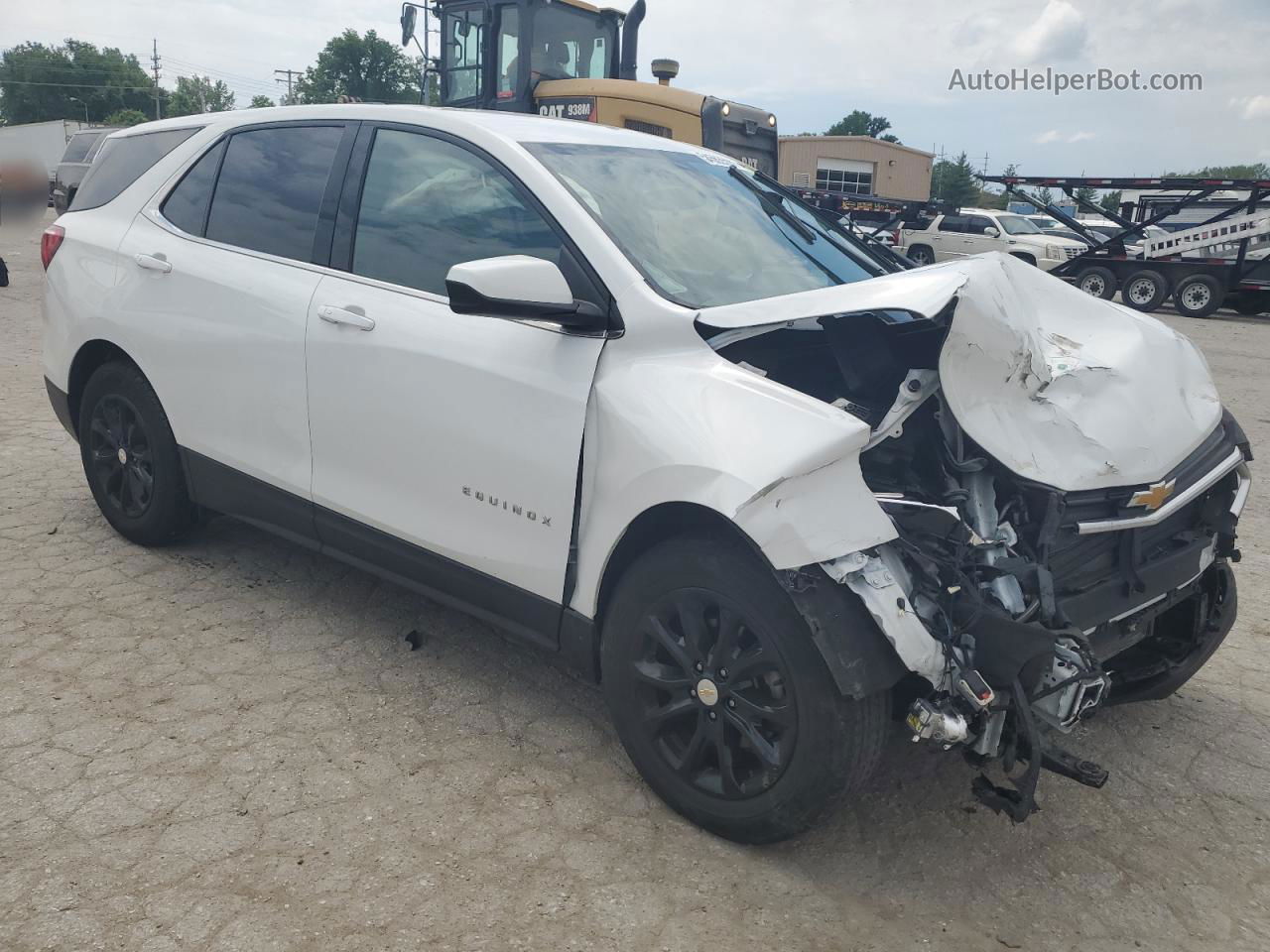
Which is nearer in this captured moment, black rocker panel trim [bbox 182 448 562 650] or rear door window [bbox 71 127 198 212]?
black rocker panel trim [bbox 182 448 562 650]

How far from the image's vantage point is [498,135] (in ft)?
10.6

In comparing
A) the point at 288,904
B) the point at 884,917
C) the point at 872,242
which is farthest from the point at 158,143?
the point at 884,917

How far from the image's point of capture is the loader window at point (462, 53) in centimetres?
1060

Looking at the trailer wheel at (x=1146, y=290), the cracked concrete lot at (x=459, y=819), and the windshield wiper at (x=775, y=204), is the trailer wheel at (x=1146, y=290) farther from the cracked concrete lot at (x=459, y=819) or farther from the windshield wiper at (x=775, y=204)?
the windshield wiper at (x=775, y=204)

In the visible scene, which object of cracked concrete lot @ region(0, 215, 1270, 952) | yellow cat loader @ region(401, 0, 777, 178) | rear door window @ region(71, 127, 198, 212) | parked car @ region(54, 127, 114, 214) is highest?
yellow cat loader @ region(401, 0, 777, 178)

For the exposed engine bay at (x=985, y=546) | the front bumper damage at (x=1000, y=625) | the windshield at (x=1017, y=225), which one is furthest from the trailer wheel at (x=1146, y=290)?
the front bumper damage at (x=1000, y=625)

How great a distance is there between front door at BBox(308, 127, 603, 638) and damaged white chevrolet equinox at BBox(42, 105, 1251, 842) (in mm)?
11

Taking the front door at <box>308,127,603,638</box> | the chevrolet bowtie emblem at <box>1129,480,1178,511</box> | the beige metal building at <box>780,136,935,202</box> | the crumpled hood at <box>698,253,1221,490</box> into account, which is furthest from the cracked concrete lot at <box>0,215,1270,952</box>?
the beige metal building at <box>780,136,935,202</box>

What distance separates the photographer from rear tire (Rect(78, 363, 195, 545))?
417 centimetres

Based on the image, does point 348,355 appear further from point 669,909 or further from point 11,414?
point 11,414

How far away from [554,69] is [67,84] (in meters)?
80.1

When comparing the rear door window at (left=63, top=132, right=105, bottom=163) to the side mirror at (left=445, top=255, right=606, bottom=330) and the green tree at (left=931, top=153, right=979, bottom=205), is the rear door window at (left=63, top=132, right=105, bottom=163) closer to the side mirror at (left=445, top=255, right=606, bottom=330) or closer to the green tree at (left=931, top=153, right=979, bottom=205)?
the side mirror at (left=445, top=255, right=606, bottom=330)

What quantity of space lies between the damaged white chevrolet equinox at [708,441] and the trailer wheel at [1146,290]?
15.9 metres

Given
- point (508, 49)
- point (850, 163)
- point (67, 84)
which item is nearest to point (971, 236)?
point (850, 163)
